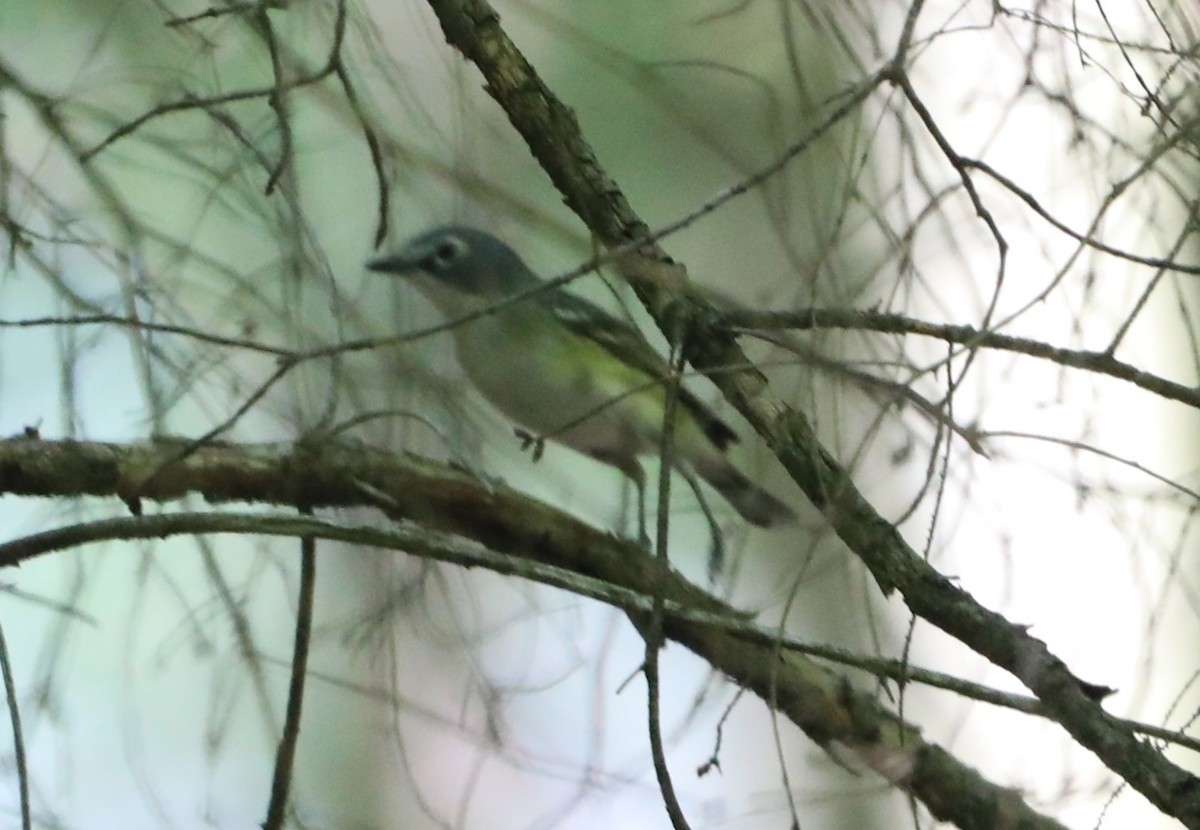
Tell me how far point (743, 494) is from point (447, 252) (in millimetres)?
234

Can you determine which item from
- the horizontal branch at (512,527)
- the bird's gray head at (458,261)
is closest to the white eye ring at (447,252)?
the bird's gray head at (458,261)

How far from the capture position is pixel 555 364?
0.69 meters

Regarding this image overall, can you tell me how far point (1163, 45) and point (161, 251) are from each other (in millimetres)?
606

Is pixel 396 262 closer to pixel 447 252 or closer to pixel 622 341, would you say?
pixel 447 252

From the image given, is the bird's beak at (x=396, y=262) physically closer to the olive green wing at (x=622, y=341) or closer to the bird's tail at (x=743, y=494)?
the olive green wing at (x=622, y=341)

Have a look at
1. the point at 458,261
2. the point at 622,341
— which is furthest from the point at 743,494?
the point at 458,261

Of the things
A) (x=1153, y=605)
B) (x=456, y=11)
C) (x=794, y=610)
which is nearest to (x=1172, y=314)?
(x=1153, y=605)

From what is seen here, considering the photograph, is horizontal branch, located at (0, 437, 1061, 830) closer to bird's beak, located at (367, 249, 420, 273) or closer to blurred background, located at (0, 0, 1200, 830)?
blurred background, located at (0, 0, 1200, 830)

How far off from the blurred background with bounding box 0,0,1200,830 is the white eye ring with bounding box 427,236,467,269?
17 millimetres

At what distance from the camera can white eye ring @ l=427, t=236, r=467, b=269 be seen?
25.7 inches

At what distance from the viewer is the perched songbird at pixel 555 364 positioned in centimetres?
62

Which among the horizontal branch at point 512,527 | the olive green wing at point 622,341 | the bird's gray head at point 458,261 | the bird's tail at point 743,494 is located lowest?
the horizontal branch at point 512,527

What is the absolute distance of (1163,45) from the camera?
61cm

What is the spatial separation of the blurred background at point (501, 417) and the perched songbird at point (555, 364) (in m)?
0.02
